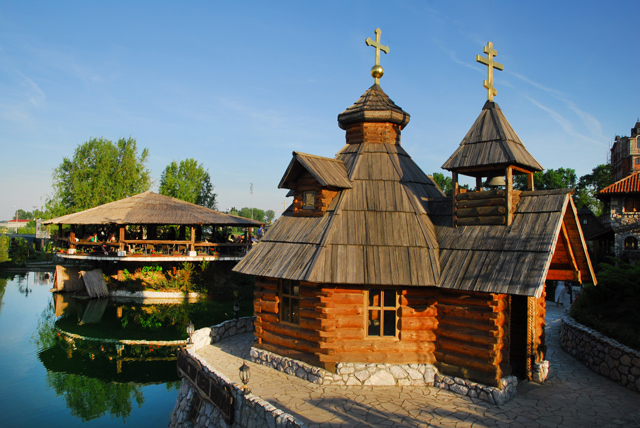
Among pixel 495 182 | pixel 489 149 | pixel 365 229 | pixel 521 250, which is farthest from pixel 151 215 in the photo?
pixel 521 250

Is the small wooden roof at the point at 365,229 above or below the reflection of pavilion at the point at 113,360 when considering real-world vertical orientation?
above

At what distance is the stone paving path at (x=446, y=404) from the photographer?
8.92 m

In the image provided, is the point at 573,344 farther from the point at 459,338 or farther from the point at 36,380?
the point at 36,380

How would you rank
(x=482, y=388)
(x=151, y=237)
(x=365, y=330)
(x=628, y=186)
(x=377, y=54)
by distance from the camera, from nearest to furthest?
(x=482, y=388)
(x=365, y=330)
(x=377, y=54)
(x=628, y=186)
(x=151, y=237)

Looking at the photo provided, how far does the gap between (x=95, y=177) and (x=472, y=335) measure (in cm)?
5552

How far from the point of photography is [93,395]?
15477 mm

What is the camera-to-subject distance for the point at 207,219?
110 ft

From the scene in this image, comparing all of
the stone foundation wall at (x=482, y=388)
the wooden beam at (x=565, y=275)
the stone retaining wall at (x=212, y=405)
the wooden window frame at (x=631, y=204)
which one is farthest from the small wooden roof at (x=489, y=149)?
the wooden window frame at (x=631, y=204)

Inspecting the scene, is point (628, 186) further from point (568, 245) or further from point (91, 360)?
point (91, 360)

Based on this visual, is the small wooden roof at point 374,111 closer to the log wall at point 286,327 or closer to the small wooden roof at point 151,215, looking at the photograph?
the log wall at point 286,327

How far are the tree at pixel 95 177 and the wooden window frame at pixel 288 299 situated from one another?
160ft

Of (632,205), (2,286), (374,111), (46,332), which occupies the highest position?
(374,111)

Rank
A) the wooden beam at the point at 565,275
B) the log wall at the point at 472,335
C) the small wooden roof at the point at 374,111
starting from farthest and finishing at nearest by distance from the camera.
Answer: the small wooden roof at the point at 374,111 < the wooden beam at the point at 565,275 < the log wall at the point at 472,335

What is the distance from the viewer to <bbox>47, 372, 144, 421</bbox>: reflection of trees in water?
14.2 m
